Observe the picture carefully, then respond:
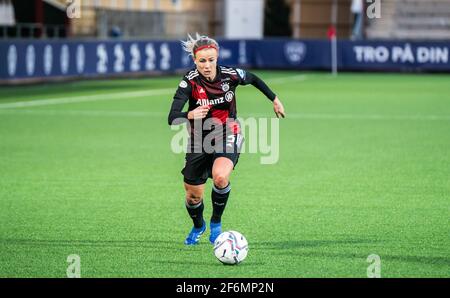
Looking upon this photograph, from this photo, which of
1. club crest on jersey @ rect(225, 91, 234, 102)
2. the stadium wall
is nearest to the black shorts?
club crest on jersey @ rect(225, 91, 234, 102)

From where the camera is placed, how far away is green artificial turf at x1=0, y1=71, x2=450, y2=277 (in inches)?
346

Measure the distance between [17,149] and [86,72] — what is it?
16745mm

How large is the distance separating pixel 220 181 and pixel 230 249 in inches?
38.1

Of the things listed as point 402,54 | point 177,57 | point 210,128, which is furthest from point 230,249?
point 402,54

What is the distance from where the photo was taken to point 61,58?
31.7 metres

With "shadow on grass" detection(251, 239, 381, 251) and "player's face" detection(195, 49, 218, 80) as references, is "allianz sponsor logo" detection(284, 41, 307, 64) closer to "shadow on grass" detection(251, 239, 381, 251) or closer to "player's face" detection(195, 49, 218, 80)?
"shadow on grass" detection(251, 239, 381, 251)

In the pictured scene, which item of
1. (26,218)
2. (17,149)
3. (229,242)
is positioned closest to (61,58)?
(17,149)

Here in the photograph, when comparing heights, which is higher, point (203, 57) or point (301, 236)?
point (203, 57)

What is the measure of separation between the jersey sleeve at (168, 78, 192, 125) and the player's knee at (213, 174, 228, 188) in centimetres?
59

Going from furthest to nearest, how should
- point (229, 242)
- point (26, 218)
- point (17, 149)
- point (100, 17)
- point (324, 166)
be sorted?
1. point (100, 17)
2. point (17, 149)
3. point (324, 166)
4. point (26, 218)
5. point (229, 242)

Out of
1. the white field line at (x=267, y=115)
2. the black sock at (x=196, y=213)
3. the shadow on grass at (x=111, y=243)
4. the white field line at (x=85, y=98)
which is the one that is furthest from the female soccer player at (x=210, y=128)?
the white field line at (x=85, y=98)

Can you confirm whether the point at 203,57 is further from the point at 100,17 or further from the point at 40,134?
the point at 100,17

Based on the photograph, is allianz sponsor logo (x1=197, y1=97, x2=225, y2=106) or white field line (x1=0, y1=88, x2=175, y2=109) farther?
white field line (x1=0, y1=88, x2=175, y2=109)

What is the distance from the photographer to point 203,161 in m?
9.55
